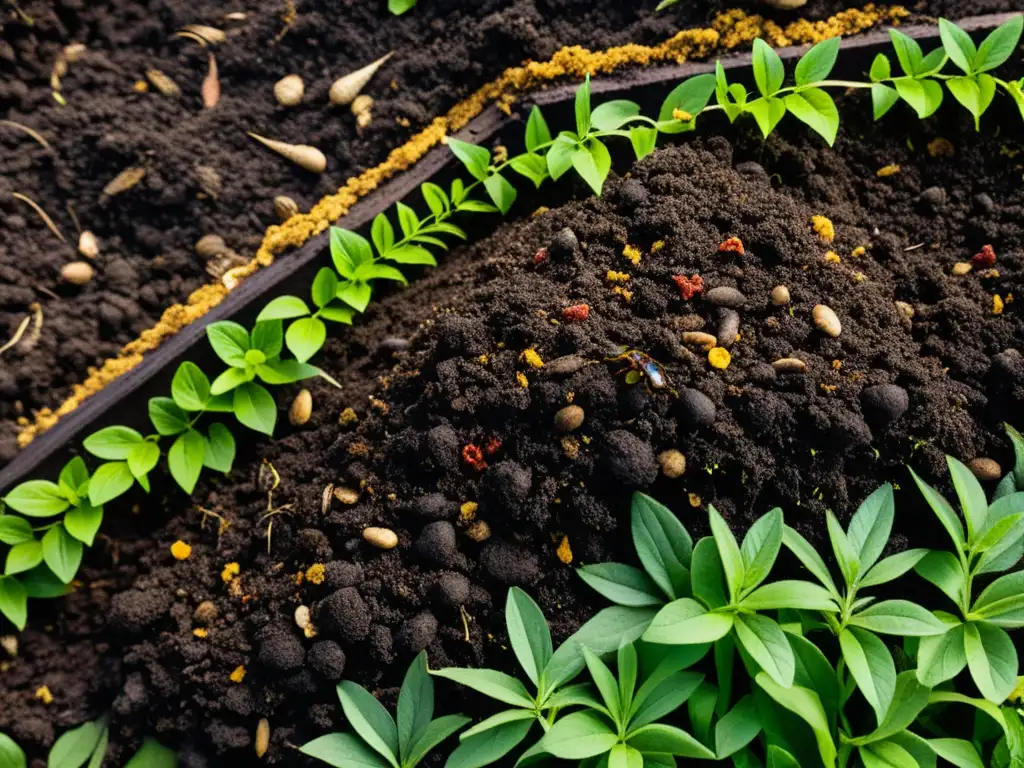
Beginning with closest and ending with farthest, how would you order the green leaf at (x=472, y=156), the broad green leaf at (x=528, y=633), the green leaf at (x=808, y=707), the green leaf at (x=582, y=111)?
the green leaf at (x=808, y=707)
the broad green leaf at (x=528, y=633)
the green leaf at (x=582, y=111)
the green leaf at (x=472, y=156)

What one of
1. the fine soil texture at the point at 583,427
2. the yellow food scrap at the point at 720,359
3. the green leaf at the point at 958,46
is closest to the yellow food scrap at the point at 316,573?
the fine soil texture at the point at 583,427

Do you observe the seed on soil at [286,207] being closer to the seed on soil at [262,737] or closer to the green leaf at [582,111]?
the green leaf at [582,111]

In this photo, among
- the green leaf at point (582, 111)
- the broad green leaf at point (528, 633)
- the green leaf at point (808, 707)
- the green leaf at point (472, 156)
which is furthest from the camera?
the green leaf at point (472, 156)

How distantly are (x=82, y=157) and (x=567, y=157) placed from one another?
1.19m

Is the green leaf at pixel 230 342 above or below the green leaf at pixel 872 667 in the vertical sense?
above

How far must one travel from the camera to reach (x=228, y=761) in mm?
1393

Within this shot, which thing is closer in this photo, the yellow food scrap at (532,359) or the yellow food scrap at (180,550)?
the yellow food scrap at (532,359)

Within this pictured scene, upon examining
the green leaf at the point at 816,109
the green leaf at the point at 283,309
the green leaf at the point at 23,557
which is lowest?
the green leaf at the point at 23,557

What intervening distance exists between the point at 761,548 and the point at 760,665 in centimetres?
16

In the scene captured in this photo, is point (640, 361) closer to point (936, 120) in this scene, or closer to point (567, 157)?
point (567, 157)

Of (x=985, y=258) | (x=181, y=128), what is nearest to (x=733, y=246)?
(x=985, y=258)

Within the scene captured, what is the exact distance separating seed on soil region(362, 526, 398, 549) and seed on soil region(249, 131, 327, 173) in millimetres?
933

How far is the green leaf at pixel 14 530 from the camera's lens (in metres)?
1.56

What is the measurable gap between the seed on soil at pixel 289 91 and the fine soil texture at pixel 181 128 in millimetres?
22
